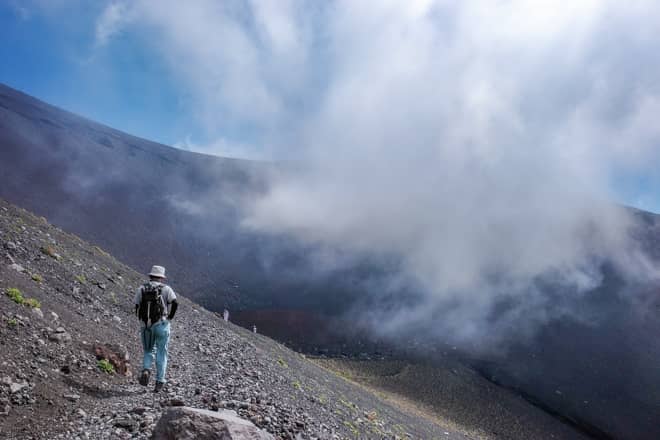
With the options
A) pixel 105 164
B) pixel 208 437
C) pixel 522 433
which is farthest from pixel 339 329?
pixel 105 164

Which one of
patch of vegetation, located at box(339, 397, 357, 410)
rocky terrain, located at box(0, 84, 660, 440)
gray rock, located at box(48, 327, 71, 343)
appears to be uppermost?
rocky terrain, located at box(0, 84, 660, 440)

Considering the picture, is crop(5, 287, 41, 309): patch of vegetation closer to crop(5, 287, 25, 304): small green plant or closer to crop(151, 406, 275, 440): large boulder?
crop(5, 287, 25, 304): small green plant

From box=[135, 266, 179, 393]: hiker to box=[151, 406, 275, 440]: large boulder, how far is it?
2476 millimetres

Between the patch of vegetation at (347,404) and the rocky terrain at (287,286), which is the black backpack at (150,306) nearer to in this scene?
the patch of vegetation at (347,404)

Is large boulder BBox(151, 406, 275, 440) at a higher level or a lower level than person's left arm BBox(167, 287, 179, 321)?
lower

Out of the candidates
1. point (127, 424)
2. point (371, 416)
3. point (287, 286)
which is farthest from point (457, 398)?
point (127, 424)

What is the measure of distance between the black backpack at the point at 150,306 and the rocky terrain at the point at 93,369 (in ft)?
3.93

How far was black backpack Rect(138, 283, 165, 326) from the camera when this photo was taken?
23.0 ft

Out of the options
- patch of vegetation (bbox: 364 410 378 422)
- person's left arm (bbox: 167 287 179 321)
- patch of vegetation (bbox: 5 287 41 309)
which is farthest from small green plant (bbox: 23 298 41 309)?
patch of vegetation (bbox: 364 410 378 422)

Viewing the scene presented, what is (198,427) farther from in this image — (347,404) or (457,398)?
(457,398)

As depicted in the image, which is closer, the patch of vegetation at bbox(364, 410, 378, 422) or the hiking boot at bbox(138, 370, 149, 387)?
the hiking boot at bbox(138, 370, 149, 387)

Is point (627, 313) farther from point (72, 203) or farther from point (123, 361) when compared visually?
point (72, 203)

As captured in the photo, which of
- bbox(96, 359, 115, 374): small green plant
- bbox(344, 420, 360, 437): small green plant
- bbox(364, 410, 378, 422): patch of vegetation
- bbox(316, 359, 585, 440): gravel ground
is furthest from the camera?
bbox(316, 359, 585, 440): gravel ground

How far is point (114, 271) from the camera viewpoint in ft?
59.3
